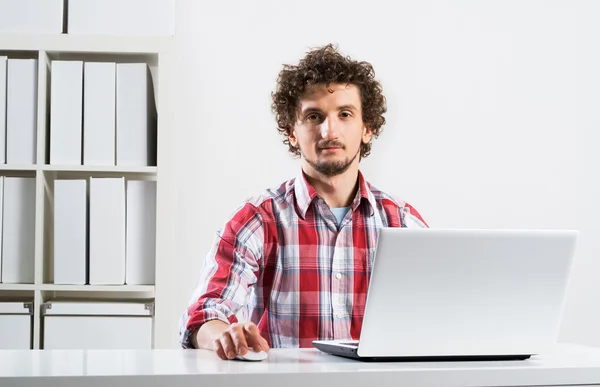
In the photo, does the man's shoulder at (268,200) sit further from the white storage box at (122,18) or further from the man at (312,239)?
the white storage box at (122,18)

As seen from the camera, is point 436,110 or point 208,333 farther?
point 436,110

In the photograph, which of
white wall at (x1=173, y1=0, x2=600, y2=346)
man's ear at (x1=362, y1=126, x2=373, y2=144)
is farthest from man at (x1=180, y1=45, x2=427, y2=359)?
white wall at (x1=173, y1=0, x2=600, y2=346)

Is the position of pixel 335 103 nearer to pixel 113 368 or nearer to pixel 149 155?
pixel 149 155

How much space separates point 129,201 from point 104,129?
0.75ft

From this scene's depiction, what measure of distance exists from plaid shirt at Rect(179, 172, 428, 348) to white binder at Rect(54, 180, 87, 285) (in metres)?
0.60

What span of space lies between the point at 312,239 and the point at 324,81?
486mm

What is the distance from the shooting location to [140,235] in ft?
7.87

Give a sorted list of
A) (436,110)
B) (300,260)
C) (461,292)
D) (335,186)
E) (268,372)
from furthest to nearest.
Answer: (436,110), (335,186), (300,260), (461,292), (268,372)

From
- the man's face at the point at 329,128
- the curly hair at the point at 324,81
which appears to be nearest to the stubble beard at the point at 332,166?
the man's face at the point at 329,128

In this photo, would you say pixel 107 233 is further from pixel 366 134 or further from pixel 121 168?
pixel 366 134

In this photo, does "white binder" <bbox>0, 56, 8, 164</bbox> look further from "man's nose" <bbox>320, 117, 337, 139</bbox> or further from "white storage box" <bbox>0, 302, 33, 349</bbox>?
"man's nose" <bbox>320, 117, 337, 139</bbox>

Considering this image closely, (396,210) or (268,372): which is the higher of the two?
(396,210)

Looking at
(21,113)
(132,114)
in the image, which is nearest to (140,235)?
(132,114)

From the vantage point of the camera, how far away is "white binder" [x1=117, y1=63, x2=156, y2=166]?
7.82 feet
